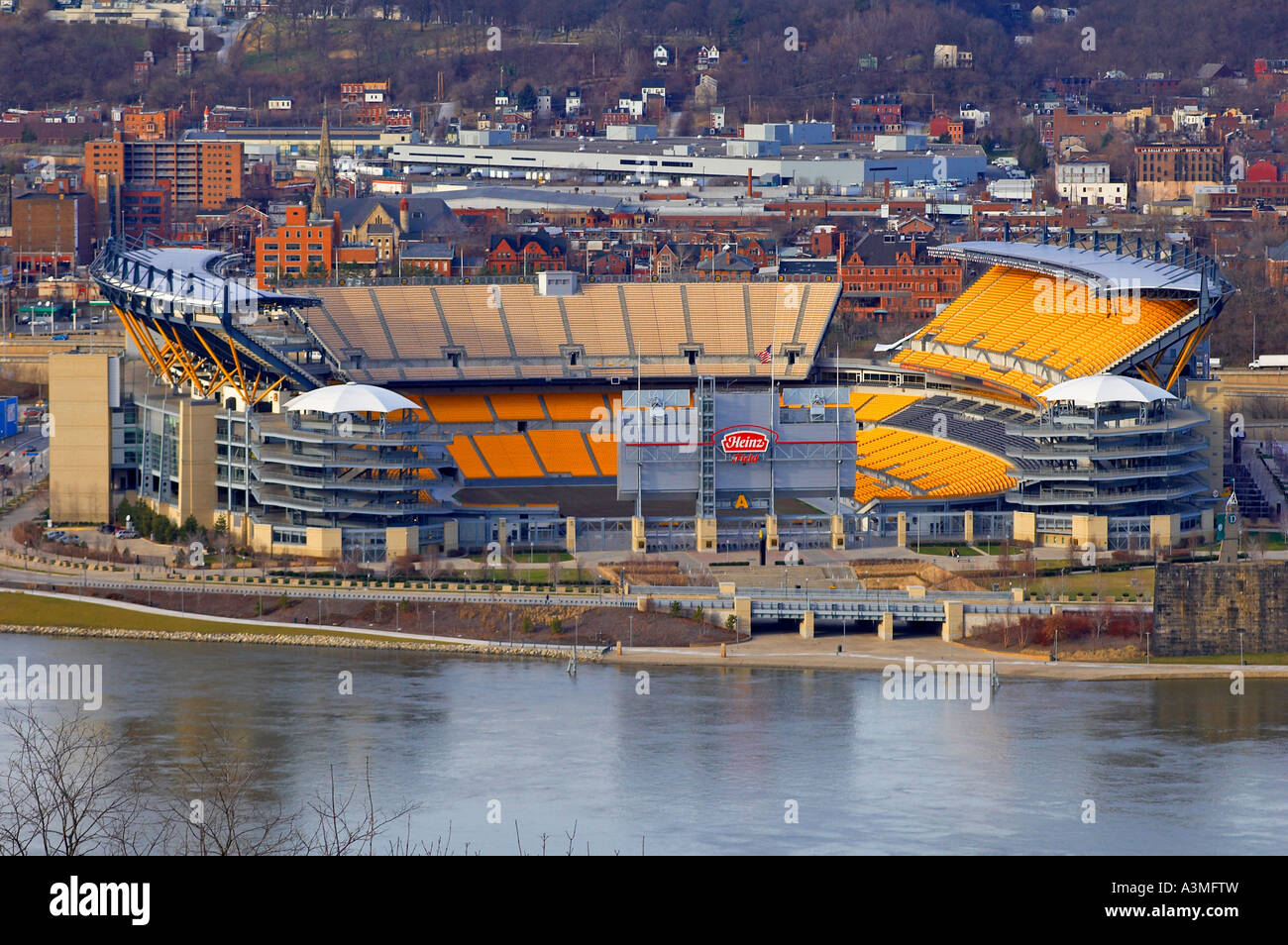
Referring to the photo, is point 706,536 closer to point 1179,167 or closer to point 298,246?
point 298,246

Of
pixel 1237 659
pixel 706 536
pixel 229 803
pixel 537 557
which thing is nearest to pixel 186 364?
pixel 537 557

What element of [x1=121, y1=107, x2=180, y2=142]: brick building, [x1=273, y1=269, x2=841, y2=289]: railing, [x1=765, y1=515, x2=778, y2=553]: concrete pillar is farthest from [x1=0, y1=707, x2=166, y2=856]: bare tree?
[x1=121, y1=107, x2=180, y2=142]: brick building

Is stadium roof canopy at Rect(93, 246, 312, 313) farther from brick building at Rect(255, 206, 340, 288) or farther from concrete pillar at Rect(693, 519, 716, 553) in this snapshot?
brick building at Rect(255, 206, 340, 288)

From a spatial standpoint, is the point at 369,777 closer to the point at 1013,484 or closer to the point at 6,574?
the point at 6,574
